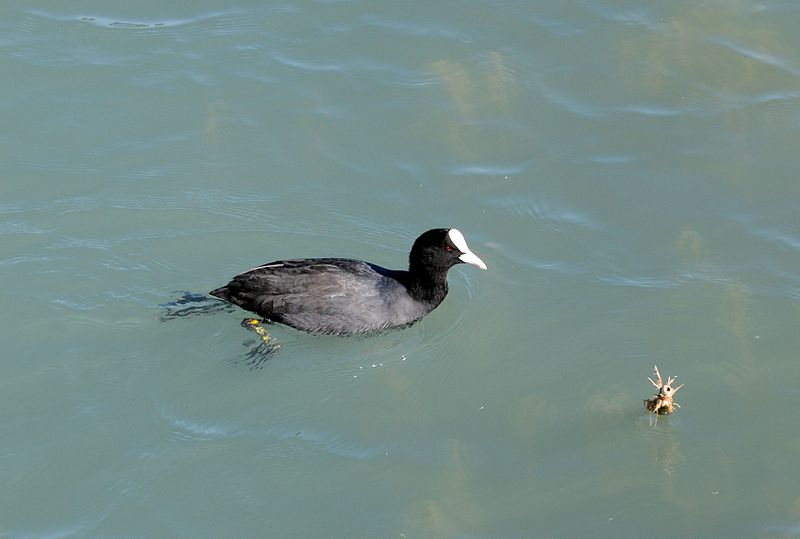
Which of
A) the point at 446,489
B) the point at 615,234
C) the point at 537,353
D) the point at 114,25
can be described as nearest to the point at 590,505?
the point at 446,489

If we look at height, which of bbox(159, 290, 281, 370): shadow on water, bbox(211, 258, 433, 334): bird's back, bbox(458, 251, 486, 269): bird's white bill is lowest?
bbox(159, 290, 281, 370): shadow on water

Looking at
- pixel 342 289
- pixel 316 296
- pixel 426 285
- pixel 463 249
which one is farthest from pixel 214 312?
pixel 463 249

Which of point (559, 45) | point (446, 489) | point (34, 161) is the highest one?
point (559, 45)

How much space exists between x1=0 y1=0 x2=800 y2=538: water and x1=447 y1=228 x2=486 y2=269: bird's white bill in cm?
43

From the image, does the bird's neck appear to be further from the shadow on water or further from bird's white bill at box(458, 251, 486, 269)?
the shadow on water

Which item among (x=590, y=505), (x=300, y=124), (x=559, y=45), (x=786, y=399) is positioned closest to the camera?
(x=590, y=505)

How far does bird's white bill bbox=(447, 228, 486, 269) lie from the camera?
336 inches

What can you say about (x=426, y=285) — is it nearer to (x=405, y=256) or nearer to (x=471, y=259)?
(x=471, y=259)

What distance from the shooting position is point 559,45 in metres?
11.3

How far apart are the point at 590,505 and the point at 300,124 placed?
4743mm

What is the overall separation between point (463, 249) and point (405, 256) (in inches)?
32.8

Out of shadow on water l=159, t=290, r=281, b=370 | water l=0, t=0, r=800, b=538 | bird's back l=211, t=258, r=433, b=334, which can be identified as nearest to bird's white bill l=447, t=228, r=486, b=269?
water l=0, t=0, r=800, b=538

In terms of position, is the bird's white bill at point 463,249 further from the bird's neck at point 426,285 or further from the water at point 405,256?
the water at point 405,256

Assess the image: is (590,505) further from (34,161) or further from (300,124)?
(34,161)
